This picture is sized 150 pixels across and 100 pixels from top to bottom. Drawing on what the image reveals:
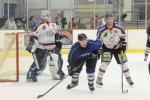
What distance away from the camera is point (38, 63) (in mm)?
8391

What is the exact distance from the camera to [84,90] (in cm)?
734

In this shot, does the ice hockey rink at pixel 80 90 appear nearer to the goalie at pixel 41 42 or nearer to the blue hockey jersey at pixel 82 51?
the goalie at pixel 41 42

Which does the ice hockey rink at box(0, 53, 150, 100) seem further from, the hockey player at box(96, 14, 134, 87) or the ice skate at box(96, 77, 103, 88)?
the hockey player at box(96, 14, 134, 87)

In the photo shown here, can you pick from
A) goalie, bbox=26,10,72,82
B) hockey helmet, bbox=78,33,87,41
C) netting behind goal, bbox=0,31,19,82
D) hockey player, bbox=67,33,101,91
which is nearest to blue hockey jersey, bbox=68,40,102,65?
hockey player, bbox=67,33,101,91

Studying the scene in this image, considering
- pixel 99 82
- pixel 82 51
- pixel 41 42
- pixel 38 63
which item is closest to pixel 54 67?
pixel 38 63

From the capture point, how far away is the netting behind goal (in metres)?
8.40

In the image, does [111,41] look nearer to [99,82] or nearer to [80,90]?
[99,82]

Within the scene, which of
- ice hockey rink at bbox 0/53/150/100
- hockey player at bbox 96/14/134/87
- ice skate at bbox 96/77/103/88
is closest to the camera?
ice hockey rink at bbox 0/53/150/100

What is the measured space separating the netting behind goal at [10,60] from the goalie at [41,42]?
0.75ft

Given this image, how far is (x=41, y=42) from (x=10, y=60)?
63 cm

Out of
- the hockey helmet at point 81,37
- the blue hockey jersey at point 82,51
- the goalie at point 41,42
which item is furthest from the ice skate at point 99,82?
the goalie at point 41,42

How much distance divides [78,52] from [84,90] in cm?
69

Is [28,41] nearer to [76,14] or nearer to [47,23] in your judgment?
[47,23]

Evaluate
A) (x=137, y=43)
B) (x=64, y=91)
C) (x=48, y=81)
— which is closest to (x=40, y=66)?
(x=48, y=81)
